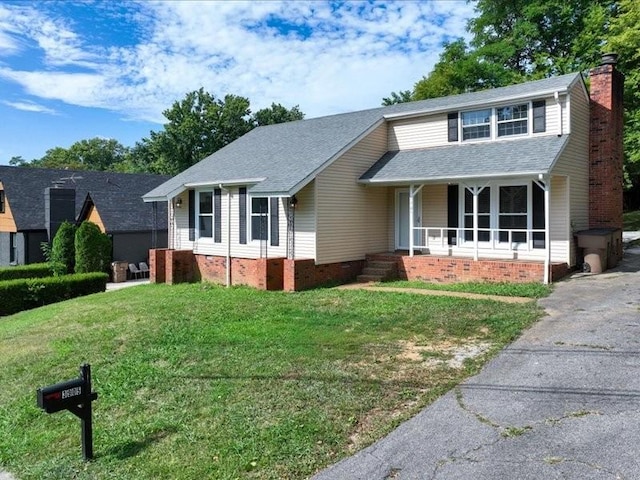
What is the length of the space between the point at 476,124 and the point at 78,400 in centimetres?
1361

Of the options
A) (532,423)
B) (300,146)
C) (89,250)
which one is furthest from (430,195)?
(89,250)

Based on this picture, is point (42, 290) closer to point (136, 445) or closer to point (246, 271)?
point (246, 271)

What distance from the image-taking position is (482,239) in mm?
Result: 14820

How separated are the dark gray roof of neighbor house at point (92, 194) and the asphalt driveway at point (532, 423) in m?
20.4

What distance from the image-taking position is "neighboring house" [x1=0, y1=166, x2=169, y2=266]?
76.4 feet

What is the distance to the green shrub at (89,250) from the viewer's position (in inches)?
784

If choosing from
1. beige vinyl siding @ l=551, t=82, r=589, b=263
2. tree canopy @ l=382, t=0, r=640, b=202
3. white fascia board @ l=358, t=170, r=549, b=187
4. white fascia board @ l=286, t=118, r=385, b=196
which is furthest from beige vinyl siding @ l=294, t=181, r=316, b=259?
tree canopy @ l=382, t=0, r=640, b=202

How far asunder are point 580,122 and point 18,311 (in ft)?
58.5

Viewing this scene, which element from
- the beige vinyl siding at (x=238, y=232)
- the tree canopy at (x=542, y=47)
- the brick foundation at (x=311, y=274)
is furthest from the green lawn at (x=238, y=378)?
the tree canopy at (x=542, y=47)

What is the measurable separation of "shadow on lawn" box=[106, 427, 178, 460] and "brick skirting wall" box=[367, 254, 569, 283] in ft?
32.3

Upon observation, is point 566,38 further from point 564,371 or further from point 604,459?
point 604,459

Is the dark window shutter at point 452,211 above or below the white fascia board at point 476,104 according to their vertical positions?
below

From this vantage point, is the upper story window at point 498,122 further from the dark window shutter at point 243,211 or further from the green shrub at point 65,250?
the green shrub at point 65,250

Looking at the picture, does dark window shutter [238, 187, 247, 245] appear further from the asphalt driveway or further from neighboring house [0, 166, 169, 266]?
the asphalt driveway
